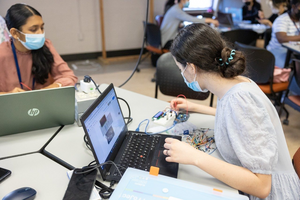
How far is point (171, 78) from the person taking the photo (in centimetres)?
181

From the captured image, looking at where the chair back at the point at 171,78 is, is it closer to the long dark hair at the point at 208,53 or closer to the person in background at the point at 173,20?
the long dark hair at the point at 208,53

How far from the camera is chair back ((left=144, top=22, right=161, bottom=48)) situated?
3324 mm

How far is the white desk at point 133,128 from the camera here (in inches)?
33.9

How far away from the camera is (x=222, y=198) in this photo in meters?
0.71

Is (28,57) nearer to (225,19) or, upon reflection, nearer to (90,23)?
(90,23)

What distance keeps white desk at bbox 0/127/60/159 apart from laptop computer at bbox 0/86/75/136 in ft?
0.07

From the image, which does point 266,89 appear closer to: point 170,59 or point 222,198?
point 170,59

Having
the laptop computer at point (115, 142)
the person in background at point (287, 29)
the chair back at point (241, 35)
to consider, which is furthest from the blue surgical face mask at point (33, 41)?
the person in background at point (287, 29)

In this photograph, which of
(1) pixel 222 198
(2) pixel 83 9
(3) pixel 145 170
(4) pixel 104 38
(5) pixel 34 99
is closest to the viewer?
(1) pixel 222 198

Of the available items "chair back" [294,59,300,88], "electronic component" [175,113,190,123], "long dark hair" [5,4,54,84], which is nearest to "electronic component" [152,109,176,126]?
"electronic component" [175,113,190,123]

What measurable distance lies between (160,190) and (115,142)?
0.95ft

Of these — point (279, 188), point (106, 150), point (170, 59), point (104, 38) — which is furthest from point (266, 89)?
point (104, 38)

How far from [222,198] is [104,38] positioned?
3788mm

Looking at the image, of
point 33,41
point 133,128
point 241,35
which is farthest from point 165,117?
point 241,35
